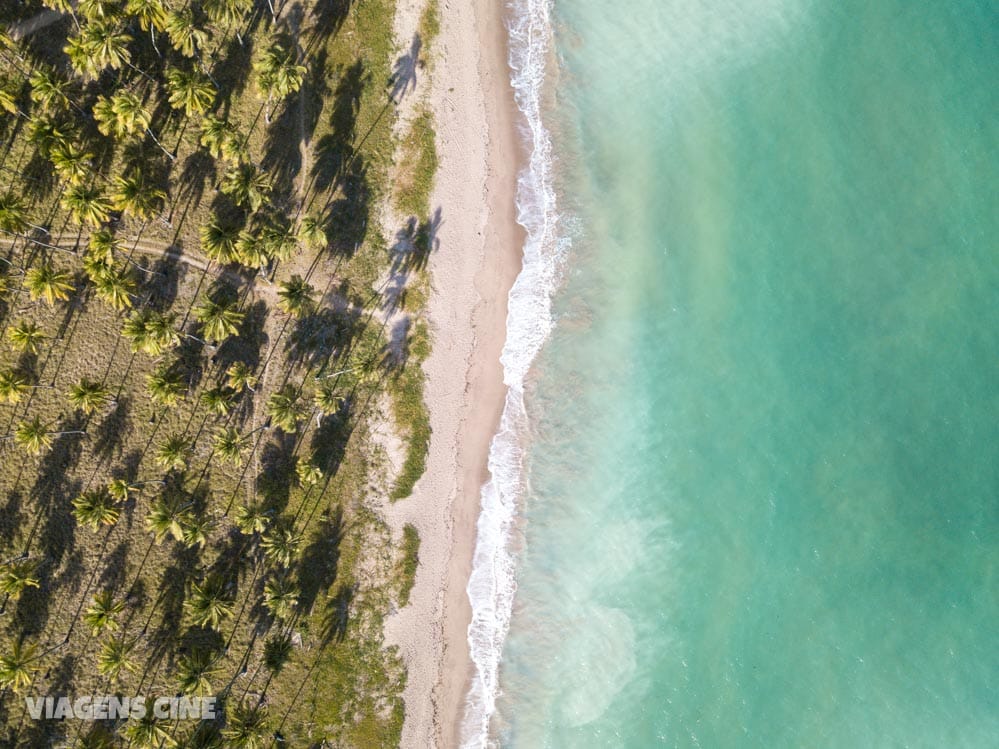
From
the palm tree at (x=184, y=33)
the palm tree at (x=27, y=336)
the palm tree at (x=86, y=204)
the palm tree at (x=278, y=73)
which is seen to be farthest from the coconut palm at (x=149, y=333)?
the palm tree at (x=184, y=33)

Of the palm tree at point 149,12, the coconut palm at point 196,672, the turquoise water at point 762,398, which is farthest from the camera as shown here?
the turquoise water at point 762,398

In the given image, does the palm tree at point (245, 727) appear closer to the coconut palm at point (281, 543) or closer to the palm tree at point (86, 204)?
the coconut palm at point (281, 543)

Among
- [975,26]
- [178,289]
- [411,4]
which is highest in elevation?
[975,26]

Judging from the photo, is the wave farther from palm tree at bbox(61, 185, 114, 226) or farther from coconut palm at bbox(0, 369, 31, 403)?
coconut palm at bbox(0, 369, 31, 403)

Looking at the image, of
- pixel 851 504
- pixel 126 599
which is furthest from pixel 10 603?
pixel 851 504

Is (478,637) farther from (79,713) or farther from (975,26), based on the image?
(975,26)

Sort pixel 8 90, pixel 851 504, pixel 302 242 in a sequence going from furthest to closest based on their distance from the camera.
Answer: pixel 851 504
pixel 302 242
pixel 8 90
